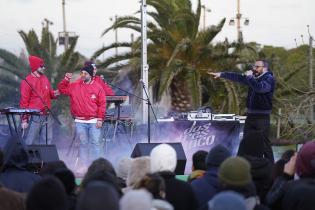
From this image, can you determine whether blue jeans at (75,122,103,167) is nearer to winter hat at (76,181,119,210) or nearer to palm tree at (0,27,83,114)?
winter hat at (76,181,119,210)

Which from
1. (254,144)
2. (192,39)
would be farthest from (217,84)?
(254,144)

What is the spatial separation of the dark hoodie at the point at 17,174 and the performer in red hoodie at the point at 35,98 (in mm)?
4237

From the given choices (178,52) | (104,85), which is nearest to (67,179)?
(104,85)

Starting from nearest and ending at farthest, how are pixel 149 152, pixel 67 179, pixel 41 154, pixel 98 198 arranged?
pixel 98 198 → pixel 67 179 → pixel 41 154 → pixel 149 152

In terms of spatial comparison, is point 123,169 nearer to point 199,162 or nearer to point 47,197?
point 199,162

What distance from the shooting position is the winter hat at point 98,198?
14.1 feet

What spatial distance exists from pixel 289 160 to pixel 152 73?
13.0m

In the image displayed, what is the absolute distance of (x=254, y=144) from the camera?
7340 mm

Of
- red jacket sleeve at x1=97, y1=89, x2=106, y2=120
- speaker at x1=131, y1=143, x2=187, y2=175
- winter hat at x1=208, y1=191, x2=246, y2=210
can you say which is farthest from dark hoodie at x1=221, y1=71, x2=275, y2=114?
winter hat at x1=208, y1=191, x2=246, y2=210

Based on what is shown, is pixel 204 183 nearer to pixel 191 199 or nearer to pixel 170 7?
pixel 191 199

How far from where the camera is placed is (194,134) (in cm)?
1174

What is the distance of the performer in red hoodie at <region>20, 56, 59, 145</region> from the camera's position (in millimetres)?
10688

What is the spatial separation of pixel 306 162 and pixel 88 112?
17.0 feet

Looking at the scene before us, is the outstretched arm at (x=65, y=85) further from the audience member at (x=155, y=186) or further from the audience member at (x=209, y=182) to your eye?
the audience member at (x=155, y=186)
